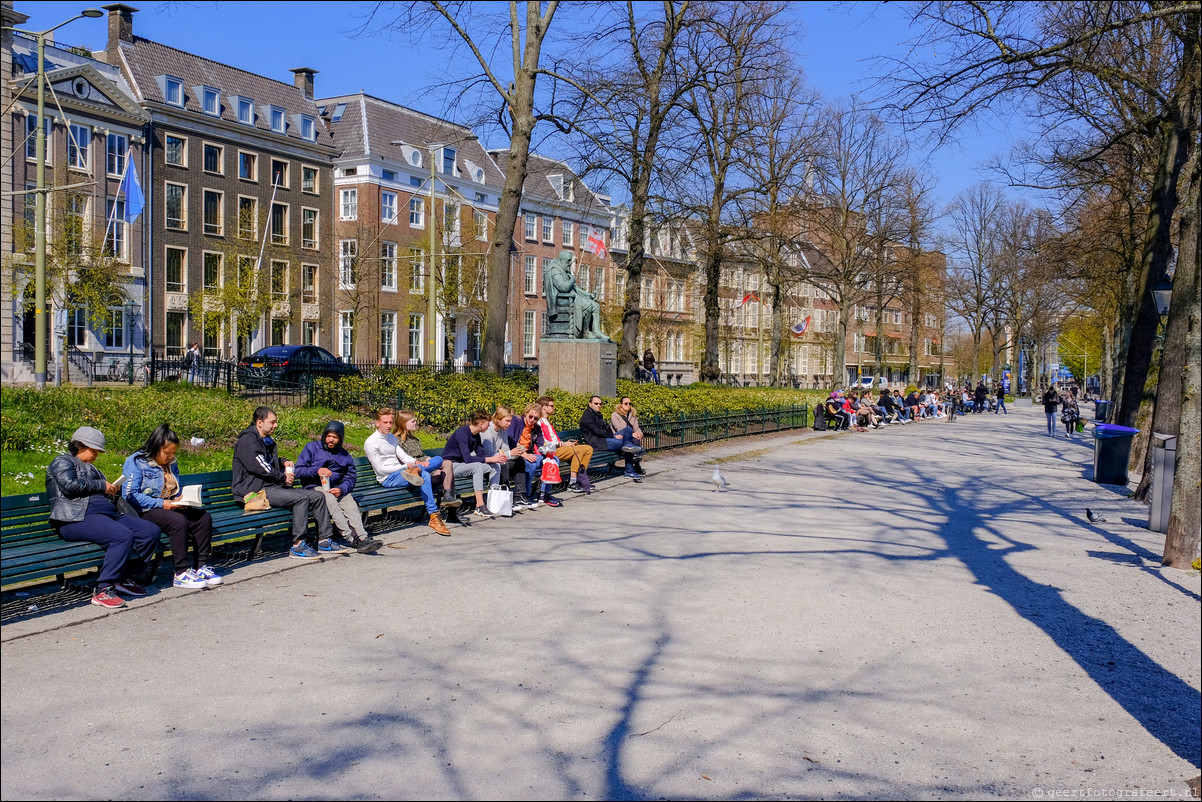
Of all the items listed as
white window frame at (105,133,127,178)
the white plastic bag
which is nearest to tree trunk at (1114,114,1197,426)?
the white plastic bag

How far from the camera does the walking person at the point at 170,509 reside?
7.66m

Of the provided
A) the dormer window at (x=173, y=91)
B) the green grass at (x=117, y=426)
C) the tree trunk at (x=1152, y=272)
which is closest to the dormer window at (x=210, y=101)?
the dormer window at (x=173, y=91)

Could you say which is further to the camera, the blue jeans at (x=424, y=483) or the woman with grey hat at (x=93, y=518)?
the blue jeans at (x=424, y=483)

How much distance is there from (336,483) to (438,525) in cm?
141

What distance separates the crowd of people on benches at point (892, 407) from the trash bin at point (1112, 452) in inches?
522

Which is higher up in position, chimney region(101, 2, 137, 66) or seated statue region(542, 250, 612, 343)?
chimney region(101, 2, 137, 66)

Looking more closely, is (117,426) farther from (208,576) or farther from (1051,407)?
(1051,407)

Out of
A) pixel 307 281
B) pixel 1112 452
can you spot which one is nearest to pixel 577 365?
pixel 1112 452

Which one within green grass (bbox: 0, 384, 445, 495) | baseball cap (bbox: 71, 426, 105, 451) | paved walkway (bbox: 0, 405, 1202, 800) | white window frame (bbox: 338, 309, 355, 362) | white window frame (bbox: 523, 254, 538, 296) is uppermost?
white window frame (bbox: 523, 254, 538, 296)

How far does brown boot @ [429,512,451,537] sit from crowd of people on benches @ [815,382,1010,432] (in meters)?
21.9

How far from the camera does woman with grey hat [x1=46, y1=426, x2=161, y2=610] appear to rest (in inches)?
278

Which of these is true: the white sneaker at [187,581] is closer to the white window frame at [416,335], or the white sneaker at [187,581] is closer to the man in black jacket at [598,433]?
the man in black jacket at [598,433]

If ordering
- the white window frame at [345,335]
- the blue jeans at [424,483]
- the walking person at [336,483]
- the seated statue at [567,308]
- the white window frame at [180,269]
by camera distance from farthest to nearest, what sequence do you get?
the white window frame at [345,335] → the white window frame at [180,269] → the seated statue at [567,308] → the blue jeans at [424,483] → the walking person at [336,483]

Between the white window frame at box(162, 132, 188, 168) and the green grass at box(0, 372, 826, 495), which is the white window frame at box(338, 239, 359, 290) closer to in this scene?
the white window frame at box(162, 132, 188, 168)
